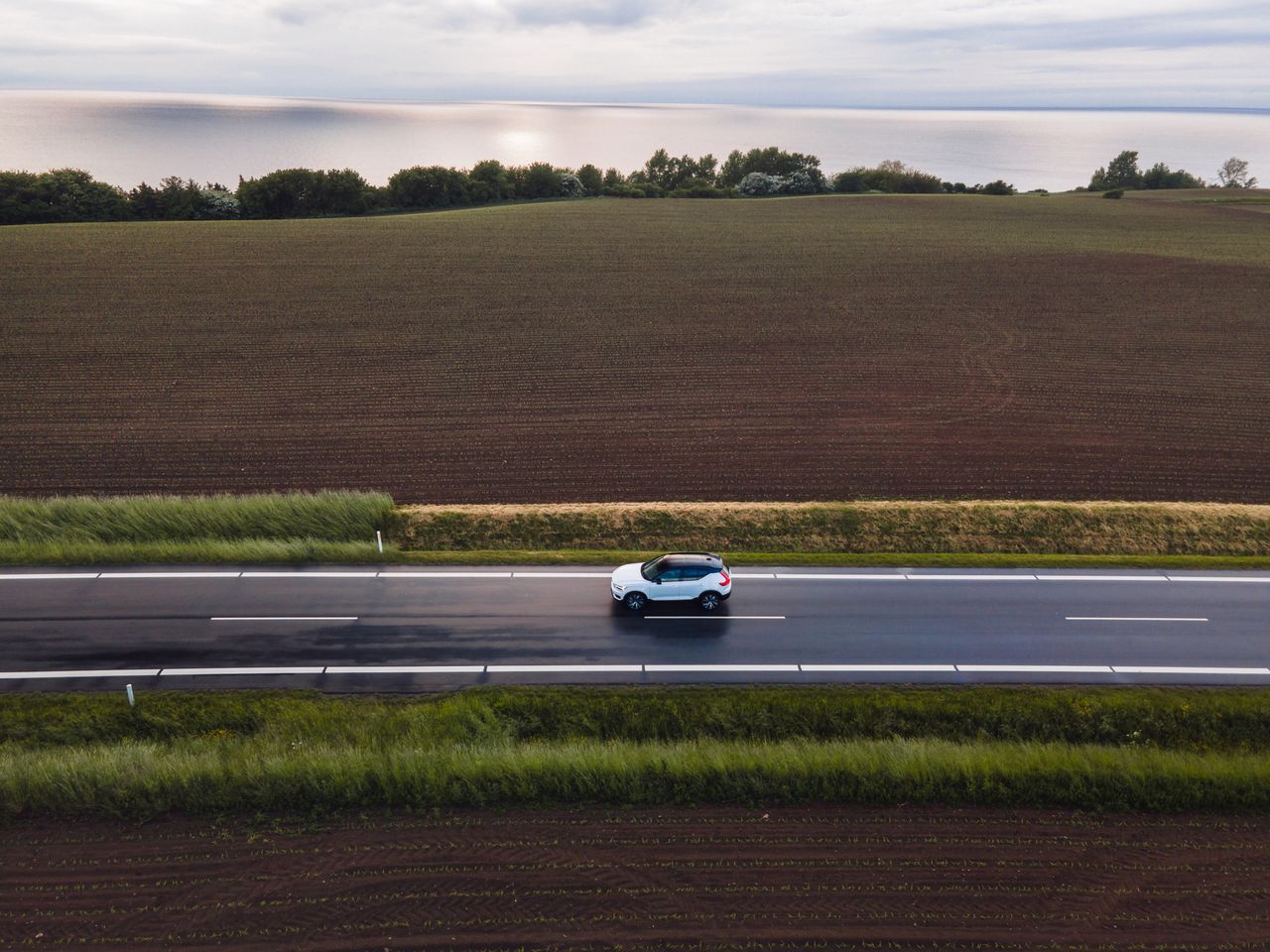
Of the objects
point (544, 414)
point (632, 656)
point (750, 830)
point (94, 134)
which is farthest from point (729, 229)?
point (94, 134)

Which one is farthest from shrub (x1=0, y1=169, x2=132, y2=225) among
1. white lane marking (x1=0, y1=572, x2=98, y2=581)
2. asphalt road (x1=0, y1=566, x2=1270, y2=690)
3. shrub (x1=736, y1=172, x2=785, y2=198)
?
shrub (x1=736, y1=172, x2=785, y2=198)

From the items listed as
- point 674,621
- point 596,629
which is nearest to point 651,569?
point 674,621

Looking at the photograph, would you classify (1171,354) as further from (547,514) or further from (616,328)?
(547,514)

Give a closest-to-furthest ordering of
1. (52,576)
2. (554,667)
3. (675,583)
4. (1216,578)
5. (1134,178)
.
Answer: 1. (554,667)
2. (675,583)
3. (52,576)
4. (1216,578)
5. (1134,178)

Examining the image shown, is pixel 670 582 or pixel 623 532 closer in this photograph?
pixel 670 582

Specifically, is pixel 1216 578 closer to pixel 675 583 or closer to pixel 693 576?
pixel 693 576

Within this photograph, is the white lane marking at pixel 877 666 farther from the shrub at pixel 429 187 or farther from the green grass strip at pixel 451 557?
the shrub at pixel 429 187

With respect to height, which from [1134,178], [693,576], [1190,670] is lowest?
[1190,670]
